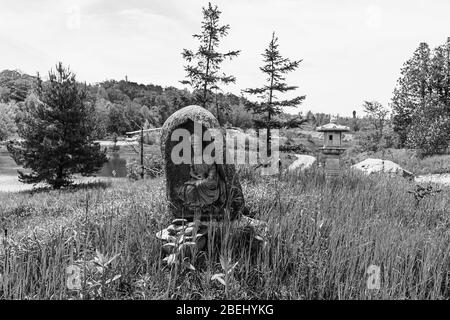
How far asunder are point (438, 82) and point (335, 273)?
24.4 metres

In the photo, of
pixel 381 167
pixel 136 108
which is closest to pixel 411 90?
pixel 381 167

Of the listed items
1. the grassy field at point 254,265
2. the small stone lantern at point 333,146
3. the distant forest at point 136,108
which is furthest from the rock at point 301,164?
the grassy field at point 254,265

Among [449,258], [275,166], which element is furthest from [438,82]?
[449,258]

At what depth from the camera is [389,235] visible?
3332 mm

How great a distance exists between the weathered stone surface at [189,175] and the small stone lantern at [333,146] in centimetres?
450

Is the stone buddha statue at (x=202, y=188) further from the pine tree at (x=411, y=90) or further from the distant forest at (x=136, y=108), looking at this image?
the pine tree at (x=411, y=90)

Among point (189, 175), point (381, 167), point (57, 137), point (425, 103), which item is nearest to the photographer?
point (189, 175)

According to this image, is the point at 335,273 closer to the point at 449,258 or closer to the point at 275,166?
the point at 449,258

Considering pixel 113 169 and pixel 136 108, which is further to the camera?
pixel 136 108

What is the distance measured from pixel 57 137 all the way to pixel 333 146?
12769 mm

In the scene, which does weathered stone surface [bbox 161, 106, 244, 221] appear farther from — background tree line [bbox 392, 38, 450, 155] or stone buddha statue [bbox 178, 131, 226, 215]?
background tree line [bbox 392, 38, 450, 155]

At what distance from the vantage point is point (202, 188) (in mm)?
4109

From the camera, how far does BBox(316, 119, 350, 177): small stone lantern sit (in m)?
8.00

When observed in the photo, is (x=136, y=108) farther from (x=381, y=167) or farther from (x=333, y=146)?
(x=333, y=146)
